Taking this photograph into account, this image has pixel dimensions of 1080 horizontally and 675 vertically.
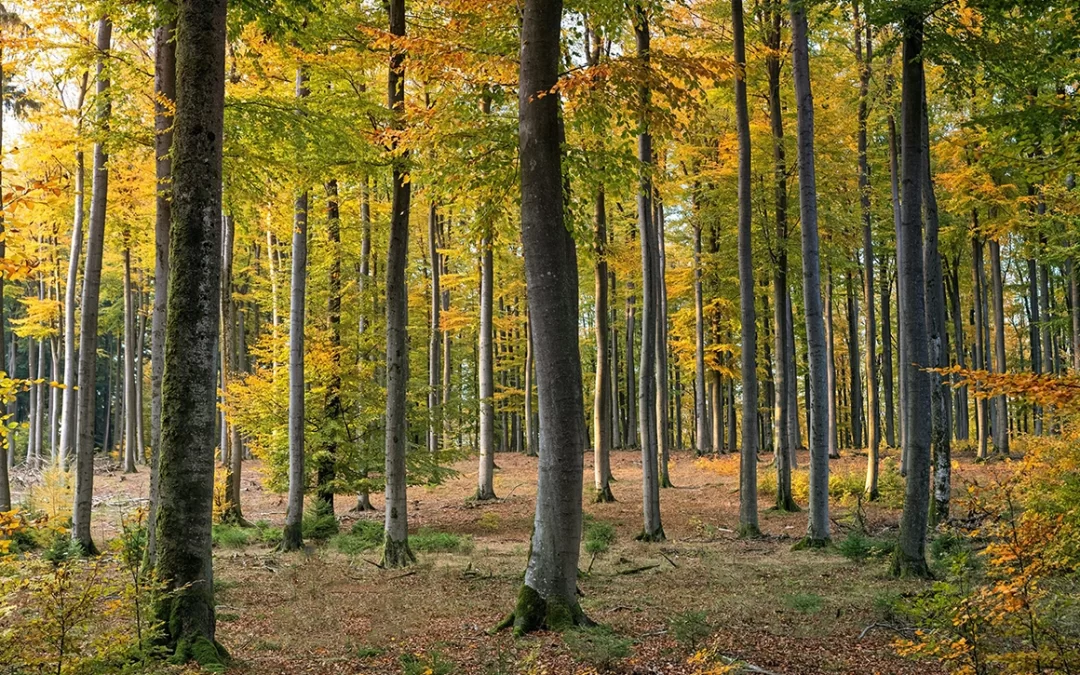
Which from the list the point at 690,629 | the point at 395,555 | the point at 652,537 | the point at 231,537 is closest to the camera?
the point at 690,629

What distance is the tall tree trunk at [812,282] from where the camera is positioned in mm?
11672

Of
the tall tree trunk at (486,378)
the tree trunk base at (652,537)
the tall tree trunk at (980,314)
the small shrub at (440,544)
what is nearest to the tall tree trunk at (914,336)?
the tree trunk base at (652,537)

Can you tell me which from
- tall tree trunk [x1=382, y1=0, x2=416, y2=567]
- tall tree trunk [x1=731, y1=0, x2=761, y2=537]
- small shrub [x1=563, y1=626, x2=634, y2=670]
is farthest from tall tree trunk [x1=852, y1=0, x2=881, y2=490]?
small shrub [x1=563, y1=626, x2=634, y2=670]

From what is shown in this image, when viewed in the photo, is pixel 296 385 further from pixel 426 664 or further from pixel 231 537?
pixel 426 664

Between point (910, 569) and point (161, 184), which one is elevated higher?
point (161, 184)

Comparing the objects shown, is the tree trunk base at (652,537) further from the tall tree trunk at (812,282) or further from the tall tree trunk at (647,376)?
the tall tree trunk at (812,282)

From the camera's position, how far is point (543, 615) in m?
6.61

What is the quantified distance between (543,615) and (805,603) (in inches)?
119

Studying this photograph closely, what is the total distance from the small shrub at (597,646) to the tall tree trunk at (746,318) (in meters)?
7.14

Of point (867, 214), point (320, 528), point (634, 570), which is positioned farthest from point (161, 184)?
point (867, 214)

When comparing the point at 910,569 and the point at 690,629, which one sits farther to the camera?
the point at 910,569

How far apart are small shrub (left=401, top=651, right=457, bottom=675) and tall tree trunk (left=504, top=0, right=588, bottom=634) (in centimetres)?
101

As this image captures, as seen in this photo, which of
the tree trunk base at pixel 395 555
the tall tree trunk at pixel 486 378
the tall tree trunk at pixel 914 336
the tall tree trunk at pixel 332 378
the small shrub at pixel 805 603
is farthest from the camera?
the tall tree trunk at pixel 486 378

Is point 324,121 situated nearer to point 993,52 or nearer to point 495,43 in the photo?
point 495,43
